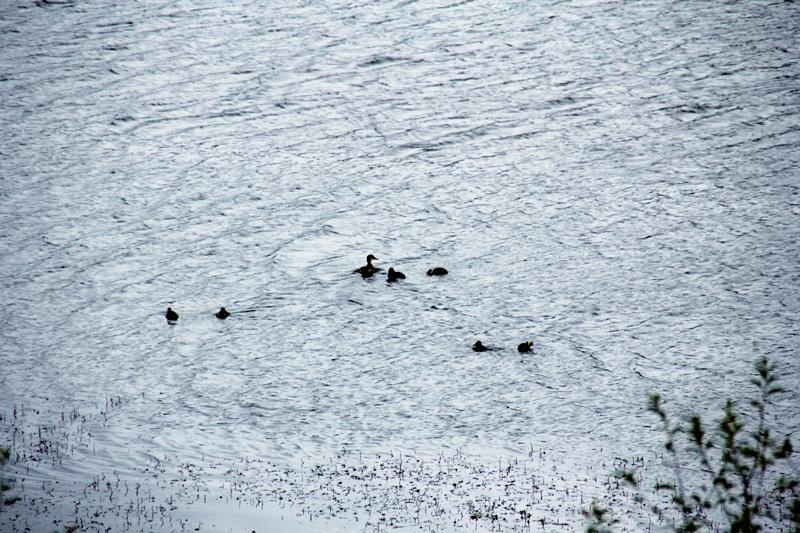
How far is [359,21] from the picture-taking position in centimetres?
2833

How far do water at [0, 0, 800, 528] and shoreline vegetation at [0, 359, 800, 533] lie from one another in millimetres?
→ 528

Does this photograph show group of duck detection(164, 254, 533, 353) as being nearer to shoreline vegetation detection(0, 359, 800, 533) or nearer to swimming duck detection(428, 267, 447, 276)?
swimming duck detection(428, 267, 447, 276)

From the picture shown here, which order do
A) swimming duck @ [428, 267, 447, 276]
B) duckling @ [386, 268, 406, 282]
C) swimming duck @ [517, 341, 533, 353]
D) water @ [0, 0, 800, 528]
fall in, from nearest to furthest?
water @ [0, 0, 800, 528] → swimming duck @ [517, 341, 533, 353] → duckling @ [386, 268, 406, 282] → swimming duck @ [428, 267, 447, 276]

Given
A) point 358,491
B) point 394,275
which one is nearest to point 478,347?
point 394,275

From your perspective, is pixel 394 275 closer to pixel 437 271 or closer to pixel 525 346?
pixel 437 271

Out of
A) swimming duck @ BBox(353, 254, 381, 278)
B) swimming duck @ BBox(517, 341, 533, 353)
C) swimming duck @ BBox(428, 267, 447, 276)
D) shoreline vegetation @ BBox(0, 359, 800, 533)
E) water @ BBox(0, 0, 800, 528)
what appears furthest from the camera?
swimming duck @ BBox(353, 254, 381, 278)

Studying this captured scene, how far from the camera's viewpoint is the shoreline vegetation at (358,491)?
8.92 metres

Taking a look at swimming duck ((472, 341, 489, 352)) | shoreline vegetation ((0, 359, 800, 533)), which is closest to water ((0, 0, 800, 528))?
swimming duck ((472, 341, 489, 352))

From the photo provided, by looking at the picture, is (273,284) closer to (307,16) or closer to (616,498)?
(616,498)

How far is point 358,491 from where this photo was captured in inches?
400

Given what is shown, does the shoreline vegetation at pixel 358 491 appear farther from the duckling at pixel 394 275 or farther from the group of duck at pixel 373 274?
the duckling at pixel 394 275

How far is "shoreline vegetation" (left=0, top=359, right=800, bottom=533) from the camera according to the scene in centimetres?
892

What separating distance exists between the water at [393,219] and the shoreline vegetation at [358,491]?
53cm

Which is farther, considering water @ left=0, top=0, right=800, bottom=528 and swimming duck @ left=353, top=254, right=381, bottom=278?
swimming duck @ left=353, top=254, right=381, bottom=278
